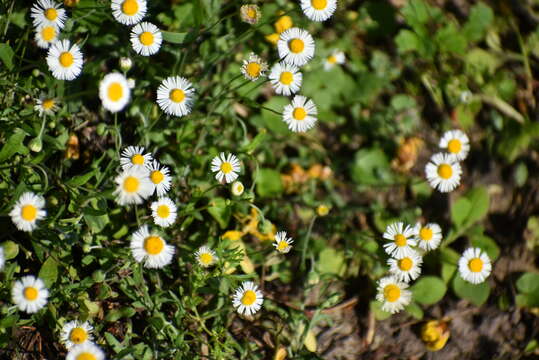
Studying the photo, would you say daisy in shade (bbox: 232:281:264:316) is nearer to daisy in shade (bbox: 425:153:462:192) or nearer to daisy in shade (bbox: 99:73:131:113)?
daisy in shade (bbox: 99:73:131:113)

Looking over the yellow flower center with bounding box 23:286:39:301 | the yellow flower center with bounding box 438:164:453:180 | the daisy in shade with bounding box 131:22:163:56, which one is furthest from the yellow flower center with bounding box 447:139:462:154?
the yellow flower center with bounding box 23:286:39:301

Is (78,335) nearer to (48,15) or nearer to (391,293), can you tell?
(48,15)

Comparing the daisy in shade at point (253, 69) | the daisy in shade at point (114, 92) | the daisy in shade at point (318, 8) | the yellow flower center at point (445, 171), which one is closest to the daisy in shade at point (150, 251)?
the daisy in shade at point (114, 92)

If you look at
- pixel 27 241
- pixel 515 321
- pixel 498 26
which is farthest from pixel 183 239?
pixel 498 26

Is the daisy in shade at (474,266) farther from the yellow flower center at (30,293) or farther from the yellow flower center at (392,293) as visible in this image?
the yellow flower center at (30,293)

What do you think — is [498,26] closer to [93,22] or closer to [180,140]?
[180,140]

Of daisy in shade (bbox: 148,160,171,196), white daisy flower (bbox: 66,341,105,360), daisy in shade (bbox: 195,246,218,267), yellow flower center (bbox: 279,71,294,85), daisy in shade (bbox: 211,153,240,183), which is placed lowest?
white daisy flower (bbox: 66,341,105,360)
